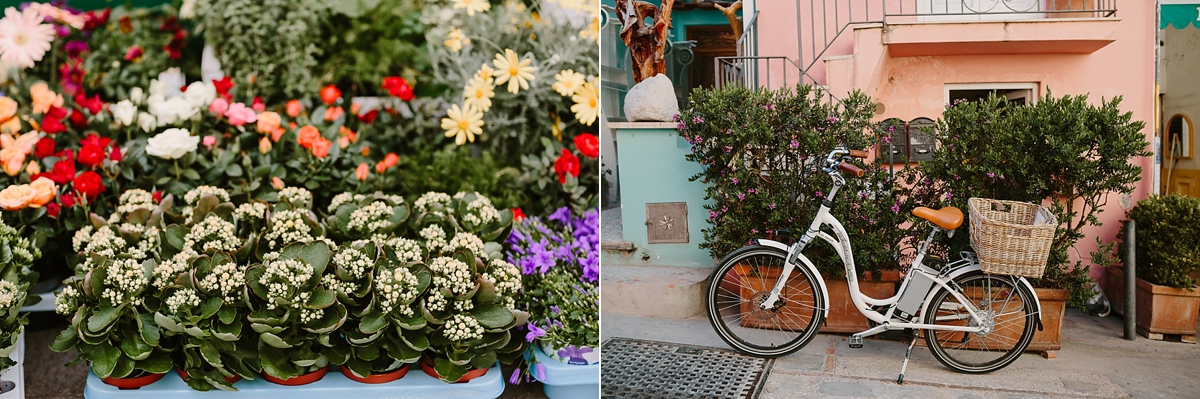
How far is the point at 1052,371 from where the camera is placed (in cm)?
263

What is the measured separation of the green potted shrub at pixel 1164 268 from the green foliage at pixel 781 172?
2.99ft

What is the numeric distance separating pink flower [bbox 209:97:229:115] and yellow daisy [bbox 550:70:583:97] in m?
1.47

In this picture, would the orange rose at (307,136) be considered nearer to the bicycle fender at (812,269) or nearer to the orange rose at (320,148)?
the orange rose at (320,148)

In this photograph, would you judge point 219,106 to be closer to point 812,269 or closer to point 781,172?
point 781,172

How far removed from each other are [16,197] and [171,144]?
1.75 ft

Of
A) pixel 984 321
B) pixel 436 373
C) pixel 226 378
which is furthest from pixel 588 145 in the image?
pixel 984 321

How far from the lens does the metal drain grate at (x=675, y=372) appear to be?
2375mm

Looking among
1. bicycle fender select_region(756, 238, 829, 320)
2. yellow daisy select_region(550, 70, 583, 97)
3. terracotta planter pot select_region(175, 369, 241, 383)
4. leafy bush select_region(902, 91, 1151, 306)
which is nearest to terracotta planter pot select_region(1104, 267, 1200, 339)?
leafy bush select_region(902, 91, 1151, 306)

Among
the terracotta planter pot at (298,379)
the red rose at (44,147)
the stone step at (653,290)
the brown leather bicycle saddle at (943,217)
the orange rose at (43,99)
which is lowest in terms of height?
the terracotta planter pot at (298,379)

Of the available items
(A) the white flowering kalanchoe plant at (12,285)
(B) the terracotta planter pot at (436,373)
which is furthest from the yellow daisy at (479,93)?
(A) the white flowering kalanchoe plant at (12,285)

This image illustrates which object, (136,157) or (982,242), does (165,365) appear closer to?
(136,157)

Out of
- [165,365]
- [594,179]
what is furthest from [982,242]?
[165,365]

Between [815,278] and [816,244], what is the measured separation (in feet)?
1.02

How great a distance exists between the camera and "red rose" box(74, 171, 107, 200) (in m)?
2.78
